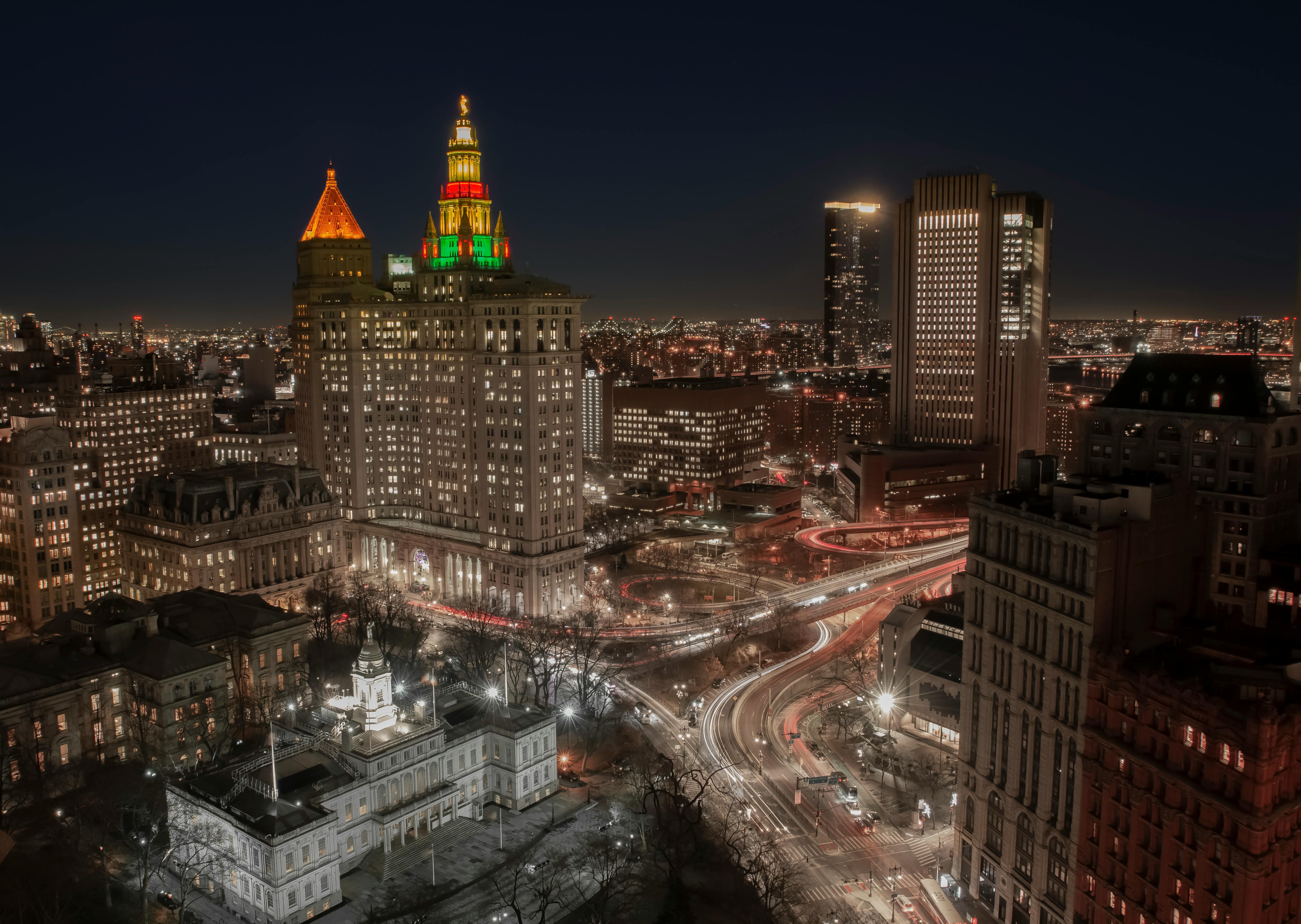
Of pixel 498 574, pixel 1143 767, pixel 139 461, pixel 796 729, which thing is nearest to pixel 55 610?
pixel 139 461

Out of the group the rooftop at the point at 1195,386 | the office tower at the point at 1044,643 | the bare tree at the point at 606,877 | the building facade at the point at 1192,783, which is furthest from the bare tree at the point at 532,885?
the rooftop at the point at 1195,386

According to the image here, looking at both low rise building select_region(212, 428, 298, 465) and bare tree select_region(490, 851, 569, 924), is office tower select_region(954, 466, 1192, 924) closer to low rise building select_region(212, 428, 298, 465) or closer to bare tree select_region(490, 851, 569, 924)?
bare tree select_region(490, 851, 569, 924)

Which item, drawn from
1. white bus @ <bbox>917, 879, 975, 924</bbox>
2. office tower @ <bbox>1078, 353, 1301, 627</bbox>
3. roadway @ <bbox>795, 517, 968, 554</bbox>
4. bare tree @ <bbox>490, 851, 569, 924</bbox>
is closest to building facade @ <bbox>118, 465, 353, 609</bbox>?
bare tree @ <bbox>490, 851, 569, 924</bbox>

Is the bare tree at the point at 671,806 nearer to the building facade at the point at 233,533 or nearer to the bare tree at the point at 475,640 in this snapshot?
the bare tree at the point at 475,640

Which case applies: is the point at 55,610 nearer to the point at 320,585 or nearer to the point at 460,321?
the point at 320,585

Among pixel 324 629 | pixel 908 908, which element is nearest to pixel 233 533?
pixel 324 629

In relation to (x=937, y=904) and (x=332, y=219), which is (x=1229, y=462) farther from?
(x=332, y=219)
